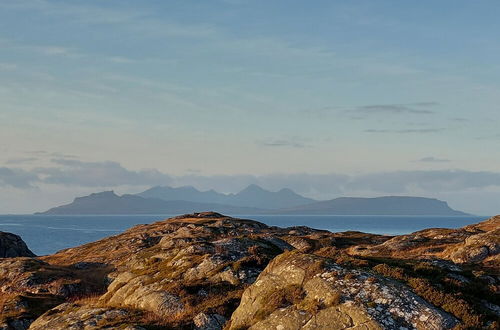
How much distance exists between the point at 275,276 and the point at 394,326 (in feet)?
21.0

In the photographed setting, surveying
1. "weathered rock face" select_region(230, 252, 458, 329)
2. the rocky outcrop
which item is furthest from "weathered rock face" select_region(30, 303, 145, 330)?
the rocky outcrop

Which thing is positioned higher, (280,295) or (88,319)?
(280,295)

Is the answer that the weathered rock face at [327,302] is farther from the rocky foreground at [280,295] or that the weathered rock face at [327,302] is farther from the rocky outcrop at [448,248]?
the rocky outcrop at [448,248]

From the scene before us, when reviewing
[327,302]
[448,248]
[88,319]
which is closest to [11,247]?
[448,248]

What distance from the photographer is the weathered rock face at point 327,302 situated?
61.7 feet

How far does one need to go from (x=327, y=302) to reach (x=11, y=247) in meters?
115

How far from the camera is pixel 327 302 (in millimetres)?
20344

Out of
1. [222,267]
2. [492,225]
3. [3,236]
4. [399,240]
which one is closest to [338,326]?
[222,267]

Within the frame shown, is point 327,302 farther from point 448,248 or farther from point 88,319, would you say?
point 448,248

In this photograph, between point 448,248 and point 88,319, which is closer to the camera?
point 88,319

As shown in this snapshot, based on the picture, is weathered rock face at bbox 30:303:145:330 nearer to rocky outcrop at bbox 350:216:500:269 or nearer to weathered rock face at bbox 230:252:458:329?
weathered rock face at bbox 230:252:458:329

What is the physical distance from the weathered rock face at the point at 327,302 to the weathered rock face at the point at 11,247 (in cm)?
10826

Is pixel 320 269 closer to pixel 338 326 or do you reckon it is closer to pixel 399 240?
pixel 338 326

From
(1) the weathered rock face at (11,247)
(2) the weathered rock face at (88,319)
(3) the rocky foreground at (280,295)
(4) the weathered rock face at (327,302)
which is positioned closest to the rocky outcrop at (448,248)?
(3) the rocky foreground at (280,295)
